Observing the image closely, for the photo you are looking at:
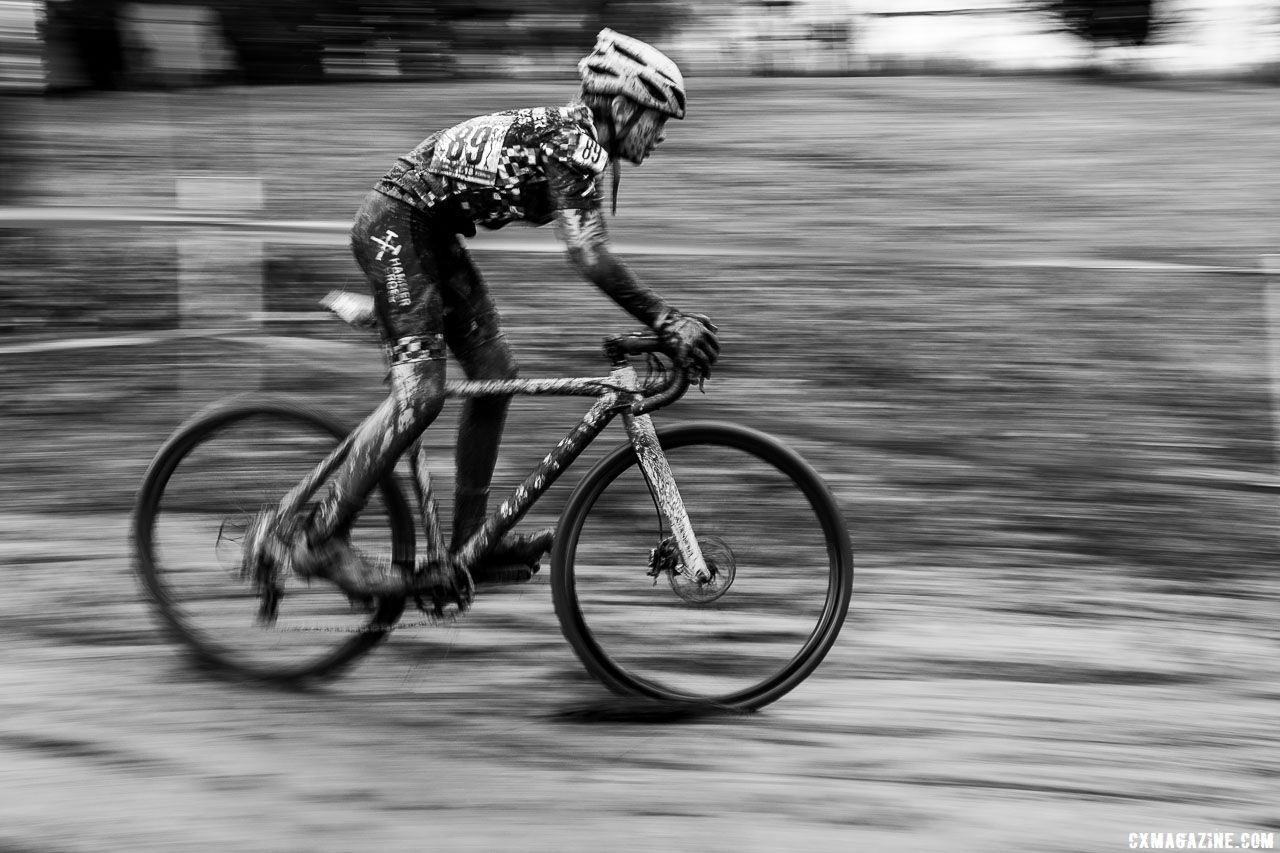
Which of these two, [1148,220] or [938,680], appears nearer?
[938,680]

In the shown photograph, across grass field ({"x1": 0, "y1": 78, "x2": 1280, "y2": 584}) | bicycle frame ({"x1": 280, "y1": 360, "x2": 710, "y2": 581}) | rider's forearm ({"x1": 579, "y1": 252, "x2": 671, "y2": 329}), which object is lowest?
grass field ({"x1": 0, "y1": 78, "x2": 1280, "y2": 584})

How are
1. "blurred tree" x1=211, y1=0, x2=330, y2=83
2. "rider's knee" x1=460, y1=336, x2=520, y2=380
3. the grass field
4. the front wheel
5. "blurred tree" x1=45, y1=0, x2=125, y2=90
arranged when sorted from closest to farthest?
the front wheel < "rider's knee" x1=460, y1=336, x2=520, y2=380 < the grass field < "blurred tree" x1=45, y1=0, x2=125, y2=90 < "blurred tree" x1=211, y1=0, x2=330, y2=83

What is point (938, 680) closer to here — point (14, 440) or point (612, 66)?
point (612, 66)

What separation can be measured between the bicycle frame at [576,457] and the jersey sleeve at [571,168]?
519mm

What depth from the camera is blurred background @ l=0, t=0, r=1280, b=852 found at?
3432 millimetres

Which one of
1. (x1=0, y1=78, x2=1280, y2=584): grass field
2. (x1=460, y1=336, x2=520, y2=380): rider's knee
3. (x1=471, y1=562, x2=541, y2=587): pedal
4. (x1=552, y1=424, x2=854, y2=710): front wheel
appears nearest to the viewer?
(x1=552, y1=424, x2=854, y2=710): front wheel

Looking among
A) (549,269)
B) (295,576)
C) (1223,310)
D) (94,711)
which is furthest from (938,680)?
(549,269)

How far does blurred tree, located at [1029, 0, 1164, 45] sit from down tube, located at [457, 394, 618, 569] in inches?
410

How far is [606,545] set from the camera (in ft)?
13.3

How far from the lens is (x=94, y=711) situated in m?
3.89

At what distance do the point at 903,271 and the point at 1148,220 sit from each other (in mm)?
2402

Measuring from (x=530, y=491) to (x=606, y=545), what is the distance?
1.03ft

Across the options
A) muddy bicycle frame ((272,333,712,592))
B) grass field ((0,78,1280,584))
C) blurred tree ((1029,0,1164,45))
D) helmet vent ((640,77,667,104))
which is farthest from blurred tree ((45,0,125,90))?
helmet vent ((640,77,667,104))

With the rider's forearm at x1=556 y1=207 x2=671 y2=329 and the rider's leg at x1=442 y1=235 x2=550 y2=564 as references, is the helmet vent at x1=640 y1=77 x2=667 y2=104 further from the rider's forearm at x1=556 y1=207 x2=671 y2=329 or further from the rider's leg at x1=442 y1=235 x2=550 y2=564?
the rider's leg at x1=442 y1=235 x2=550 y2=564
